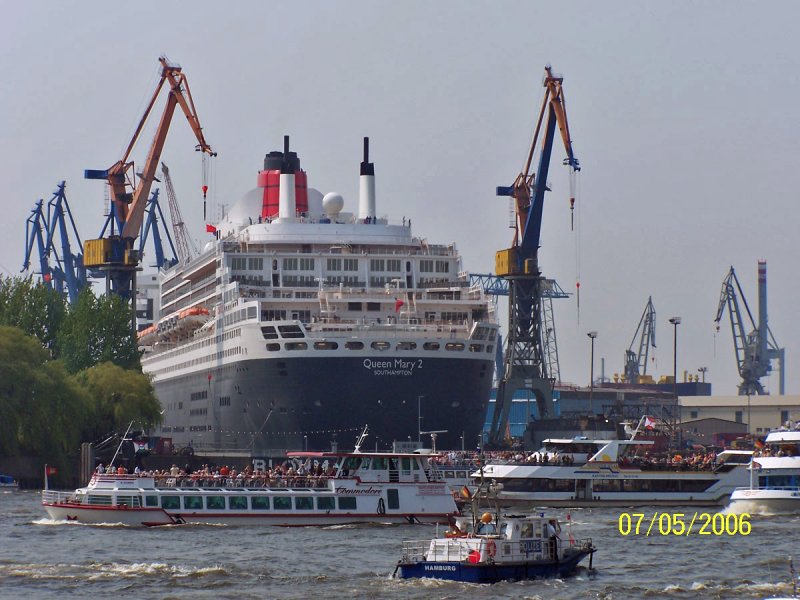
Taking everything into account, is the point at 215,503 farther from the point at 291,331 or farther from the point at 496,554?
the point at 291,331

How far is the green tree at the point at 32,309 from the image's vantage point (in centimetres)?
11369

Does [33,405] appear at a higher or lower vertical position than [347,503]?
higher

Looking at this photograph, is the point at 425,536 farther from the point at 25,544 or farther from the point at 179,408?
the point at 179,408

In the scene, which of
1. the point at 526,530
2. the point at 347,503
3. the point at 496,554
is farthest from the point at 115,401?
the point at 496,554

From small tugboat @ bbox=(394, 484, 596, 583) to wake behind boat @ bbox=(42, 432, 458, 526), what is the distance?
18660 mm

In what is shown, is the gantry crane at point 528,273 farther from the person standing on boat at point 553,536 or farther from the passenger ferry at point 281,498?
the person standing on boat at point 553,536

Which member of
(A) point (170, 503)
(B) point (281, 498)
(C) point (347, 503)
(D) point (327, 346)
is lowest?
(C) point (347, 503)

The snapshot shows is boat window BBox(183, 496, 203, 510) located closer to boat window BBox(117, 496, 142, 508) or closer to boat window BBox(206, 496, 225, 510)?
boat window BBox(206, 496, 225, 510)

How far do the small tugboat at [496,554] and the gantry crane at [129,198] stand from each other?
8857 cm

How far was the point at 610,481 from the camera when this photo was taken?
80250 millimetres

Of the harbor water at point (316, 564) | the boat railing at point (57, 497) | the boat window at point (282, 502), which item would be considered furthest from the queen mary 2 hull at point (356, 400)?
the boat railing at point (57, 497)

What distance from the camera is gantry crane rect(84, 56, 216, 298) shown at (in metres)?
135
